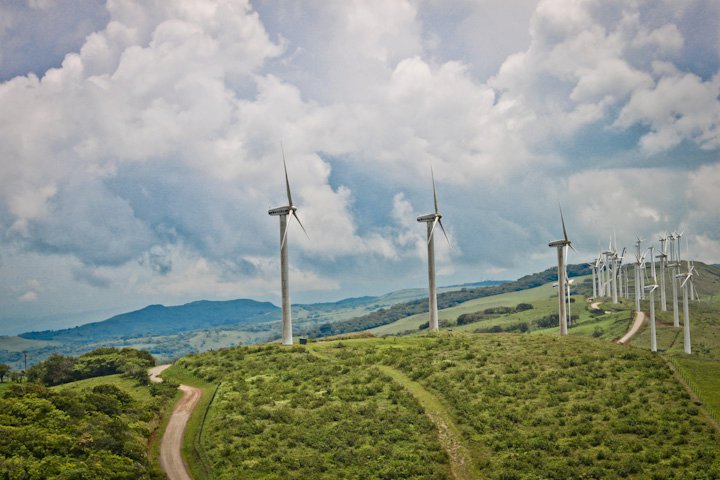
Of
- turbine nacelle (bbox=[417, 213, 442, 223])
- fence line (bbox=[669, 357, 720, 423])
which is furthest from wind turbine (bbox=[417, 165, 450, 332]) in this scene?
fence line (bbox=[669, 357, 720, 423])

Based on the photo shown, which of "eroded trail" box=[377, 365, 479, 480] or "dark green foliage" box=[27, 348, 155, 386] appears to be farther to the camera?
"dark green foliage" box=[27, 348, 155, 386]

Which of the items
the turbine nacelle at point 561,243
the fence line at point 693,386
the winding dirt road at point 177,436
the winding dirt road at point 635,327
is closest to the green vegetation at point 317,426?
the winding dirt road at point 177,436

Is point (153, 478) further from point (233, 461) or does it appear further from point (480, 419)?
point (480, 419)

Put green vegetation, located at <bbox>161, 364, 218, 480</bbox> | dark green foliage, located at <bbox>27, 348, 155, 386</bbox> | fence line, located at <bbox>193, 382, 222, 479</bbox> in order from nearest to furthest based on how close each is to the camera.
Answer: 1. fence line, located at <bbox>193, 382, 222, 479</bbox>
2. green vegetation, located at <bbox>161, 364, 218, 480</bbox>
3. dark green foliage, located at <bbox>27, 348, 155, 386</bbox>

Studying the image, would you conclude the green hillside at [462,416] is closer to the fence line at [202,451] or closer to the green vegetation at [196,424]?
the fence line at [202,451]

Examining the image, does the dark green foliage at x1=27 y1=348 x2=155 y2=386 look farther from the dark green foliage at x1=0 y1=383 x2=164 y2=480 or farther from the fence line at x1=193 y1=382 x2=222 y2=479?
the fence line at x1=193 y1=382 x2=222 y2=479

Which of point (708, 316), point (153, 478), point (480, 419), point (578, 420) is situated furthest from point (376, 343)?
point (708, 316)

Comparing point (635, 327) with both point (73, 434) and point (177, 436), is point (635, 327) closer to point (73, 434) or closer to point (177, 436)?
point (177, 436)

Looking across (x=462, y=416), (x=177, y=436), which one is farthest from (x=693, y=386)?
(x=177, y=436)
